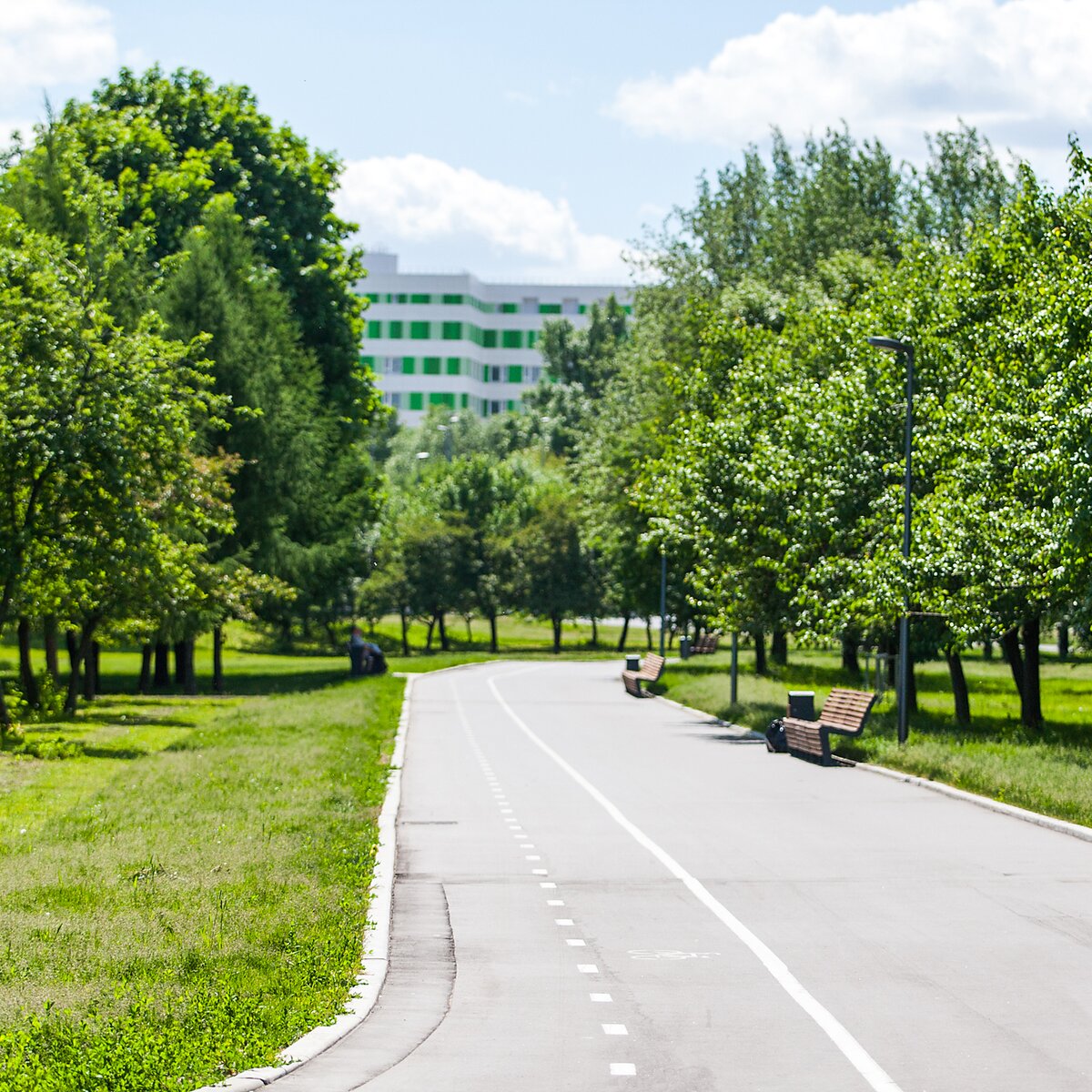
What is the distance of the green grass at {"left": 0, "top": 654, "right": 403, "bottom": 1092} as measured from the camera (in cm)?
793

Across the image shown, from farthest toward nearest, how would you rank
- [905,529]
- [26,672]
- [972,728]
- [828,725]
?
1. [26,672]
2. [972,728]
3. [905,529]
4. [828,725]

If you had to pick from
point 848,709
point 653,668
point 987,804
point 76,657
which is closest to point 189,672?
point 76,657

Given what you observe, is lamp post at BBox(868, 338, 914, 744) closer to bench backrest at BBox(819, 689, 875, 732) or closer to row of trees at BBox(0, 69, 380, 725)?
bench backrest at BBox(819, 689, 875, 732)

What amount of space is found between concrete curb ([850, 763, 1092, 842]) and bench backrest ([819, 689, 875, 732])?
192 centimetres

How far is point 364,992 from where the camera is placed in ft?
31.2

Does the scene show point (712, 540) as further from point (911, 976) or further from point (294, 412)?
point (911, 976)

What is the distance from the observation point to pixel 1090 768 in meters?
21.6

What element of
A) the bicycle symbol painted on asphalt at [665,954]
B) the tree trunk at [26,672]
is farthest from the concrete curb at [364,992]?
the tree trunk at [26,672]

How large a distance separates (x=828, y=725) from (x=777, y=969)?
16818 mm

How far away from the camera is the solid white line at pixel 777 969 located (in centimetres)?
789

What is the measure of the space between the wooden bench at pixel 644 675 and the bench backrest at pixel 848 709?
56.7 ft

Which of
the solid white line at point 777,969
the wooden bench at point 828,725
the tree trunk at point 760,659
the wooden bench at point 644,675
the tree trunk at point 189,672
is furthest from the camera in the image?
the tree trunk at point 760,659

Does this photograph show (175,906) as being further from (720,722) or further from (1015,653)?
(1015,653)

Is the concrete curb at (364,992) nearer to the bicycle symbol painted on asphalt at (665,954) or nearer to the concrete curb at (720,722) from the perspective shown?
the bicycle symbol painted on asphalt at (665,954)
